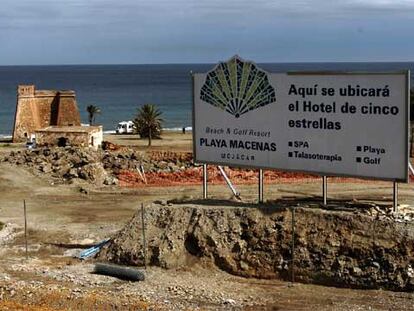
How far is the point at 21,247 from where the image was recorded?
27.0 metres

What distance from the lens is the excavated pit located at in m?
21.4

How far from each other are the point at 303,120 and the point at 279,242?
157 inches

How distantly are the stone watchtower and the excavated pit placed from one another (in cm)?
5268

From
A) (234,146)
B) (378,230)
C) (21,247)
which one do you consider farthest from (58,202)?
(378,230)

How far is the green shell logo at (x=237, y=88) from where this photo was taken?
24.5 meters

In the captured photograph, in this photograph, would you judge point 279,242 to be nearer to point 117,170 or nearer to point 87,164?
point 87,164

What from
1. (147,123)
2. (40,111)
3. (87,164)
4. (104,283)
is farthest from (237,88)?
(40,111)

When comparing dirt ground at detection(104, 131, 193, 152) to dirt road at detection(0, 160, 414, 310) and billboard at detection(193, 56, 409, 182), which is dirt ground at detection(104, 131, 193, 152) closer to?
dirt road at detection(0, 160, 414, 310)

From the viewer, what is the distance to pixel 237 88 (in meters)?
25.1

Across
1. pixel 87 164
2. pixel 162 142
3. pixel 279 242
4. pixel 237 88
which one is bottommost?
pixel 279 242

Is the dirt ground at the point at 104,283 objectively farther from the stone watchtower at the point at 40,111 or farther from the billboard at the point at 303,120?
the stone watchtower at the point at 40,111

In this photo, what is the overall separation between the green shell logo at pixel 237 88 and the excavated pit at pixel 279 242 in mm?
3319

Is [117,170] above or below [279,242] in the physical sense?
above

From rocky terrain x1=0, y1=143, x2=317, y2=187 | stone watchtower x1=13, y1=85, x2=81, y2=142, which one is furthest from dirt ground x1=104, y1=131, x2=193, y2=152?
rocky terrain x1=0, y1=143, x2=317, y2=187
